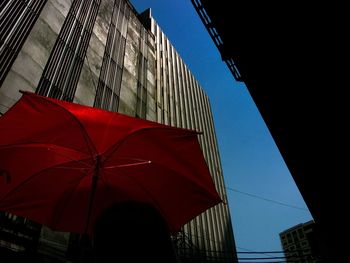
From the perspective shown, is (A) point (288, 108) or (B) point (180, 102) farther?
(B) point (180, 102)

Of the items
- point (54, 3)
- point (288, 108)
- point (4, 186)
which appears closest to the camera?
point (4, 186)

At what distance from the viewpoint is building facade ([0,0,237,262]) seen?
393 inches

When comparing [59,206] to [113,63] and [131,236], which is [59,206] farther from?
[113,63]

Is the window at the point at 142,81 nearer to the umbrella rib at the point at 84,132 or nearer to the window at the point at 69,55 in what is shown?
the window at the point at 69,55

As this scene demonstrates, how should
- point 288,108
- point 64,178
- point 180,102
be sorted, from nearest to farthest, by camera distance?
point 64,178 < point 288,108 < point 180,102

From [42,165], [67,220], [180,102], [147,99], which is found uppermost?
[180,102]

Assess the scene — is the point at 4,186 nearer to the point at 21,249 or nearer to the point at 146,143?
the point at 146,143

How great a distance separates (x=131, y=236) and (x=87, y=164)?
1.89 meters

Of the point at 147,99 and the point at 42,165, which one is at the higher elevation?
the point at 147,99

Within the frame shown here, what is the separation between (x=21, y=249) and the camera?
698 cm

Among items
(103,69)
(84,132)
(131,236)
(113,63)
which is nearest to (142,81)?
(113,63)

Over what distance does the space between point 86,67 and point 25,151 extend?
35.8 feet

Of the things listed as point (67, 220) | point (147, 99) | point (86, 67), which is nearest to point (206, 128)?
point (147, 99)

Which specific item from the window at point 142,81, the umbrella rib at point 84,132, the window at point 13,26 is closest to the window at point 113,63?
the window at point 142,81
